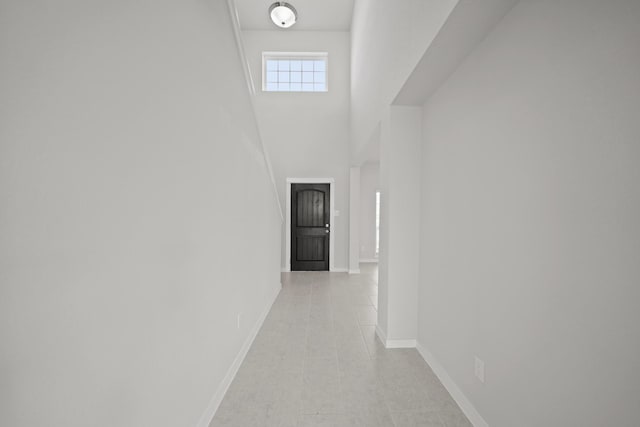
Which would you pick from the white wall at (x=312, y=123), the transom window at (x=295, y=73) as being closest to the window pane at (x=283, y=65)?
the transom window at (x=295, y=73)

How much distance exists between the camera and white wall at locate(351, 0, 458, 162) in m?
1.91

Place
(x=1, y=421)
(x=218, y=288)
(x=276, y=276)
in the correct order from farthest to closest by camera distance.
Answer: (x=276, y=276) < (x=218, y=288) < (x=1, y=421)

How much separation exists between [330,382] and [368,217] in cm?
609

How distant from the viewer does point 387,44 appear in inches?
123

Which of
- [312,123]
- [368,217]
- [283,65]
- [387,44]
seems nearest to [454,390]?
[387,44]

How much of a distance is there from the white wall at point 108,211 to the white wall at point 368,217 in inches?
251

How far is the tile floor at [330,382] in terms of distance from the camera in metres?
1.95

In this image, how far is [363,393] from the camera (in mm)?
2230

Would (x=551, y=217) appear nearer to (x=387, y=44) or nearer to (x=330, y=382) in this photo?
(x=330, y=382)

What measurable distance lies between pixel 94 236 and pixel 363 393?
6.47ft

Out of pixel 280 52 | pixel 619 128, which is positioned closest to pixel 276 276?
pixel 619 128

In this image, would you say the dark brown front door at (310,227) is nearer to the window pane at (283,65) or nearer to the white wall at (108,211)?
the window pane at (283,65)

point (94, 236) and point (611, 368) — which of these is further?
point (611, 368)

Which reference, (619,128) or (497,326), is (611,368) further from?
(619,128)
